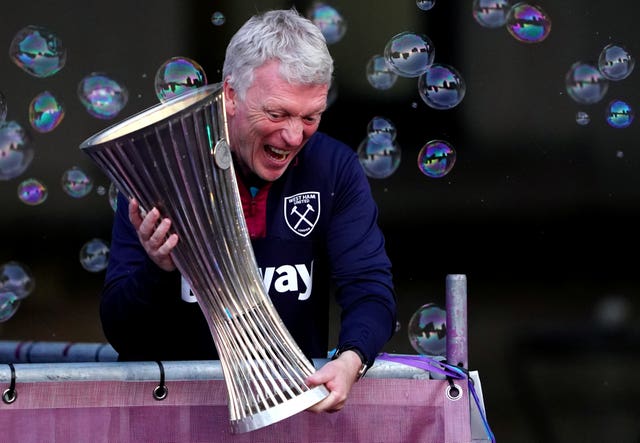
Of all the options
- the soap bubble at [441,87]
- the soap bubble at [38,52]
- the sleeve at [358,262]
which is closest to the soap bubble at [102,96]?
the soap bubble at [38,52]

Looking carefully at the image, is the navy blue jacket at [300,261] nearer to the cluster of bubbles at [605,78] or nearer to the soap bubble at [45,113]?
the soap bubble at [45,113]

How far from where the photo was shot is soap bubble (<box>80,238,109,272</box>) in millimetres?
3736

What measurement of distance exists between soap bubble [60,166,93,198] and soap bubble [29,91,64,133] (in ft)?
0.53

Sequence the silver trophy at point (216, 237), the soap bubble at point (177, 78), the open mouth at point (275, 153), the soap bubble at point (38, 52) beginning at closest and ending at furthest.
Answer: the silver trophy at point (216, 237) < the open mouth at point (275, 153) < the soap bubble at point (177, 78) < the soap bubble at point (38, 52)

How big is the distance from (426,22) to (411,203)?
0.61 m

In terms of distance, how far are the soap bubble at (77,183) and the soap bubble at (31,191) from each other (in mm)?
75

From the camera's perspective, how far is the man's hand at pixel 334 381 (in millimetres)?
1836

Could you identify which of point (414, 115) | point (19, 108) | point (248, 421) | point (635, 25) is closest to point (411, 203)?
point (414, 115)

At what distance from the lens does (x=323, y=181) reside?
238cm

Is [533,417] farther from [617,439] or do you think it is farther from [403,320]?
[403,320]

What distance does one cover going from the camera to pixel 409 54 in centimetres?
357

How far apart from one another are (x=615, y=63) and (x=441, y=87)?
0.56m

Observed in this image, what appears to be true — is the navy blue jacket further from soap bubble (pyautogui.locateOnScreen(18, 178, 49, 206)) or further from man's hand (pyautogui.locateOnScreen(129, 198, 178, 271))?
soap bubble (pyautogui.locateOnScreen(18, 178, 49, 206))

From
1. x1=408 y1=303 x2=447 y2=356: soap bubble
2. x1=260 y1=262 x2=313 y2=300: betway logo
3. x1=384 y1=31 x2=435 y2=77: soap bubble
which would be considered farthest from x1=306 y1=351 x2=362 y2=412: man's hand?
x1=384 y1=31 x2=435 y2=77: soap bubble
